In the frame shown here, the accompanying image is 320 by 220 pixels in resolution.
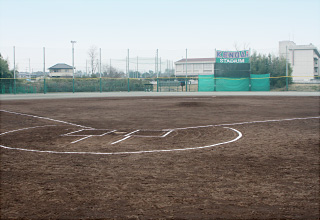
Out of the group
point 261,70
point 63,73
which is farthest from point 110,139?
point 261,70

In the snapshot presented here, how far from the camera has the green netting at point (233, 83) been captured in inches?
1592

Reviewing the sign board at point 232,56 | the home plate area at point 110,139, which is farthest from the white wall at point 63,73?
the home plate area at point 110,139

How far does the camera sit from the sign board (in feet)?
135

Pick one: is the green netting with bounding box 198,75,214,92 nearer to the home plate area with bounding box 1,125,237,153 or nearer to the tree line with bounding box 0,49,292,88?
the tree line with bounding box 0,49,292,88

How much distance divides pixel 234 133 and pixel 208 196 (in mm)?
5647

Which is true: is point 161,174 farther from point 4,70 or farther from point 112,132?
point 4,70

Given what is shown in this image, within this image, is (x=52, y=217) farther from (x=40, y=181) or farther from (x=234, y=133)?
(x=234, y=133)

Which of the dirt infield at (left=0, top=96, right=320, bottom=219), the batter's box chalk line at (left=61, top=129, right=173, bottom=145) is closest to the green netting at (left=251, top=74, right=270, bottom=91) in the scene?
the dirt infield at (left=0, top=96, right=320, bottom=219)

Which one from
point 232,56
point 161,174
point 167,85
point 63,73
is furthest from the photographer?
point 63,73

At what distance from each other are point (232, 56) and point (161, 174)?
38.1 meters

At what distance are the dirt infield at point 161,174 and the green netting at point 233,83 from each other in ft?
101

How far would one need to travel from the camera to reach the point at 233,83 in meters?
40.6

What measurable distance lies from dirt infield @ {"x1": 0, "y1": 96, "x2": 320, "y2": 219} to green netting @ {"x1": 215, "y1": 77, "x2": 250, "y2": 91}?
30.8 meters

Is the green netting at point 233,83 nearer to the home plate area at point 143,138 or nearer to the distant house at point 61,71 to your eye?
the distant house at point 61,71
